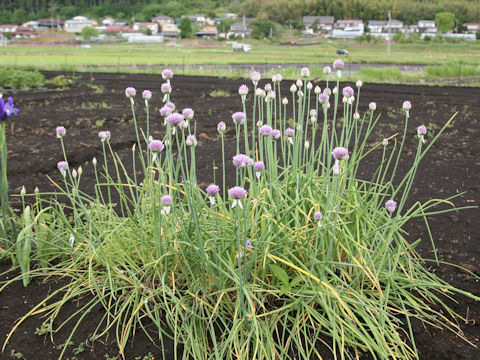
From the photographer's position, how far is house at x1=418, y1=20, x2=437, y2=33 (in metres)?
120

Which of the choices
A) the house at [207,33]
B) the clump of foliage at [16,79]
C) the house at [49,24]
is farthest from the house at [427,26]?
the clump of foliage at [16,79]

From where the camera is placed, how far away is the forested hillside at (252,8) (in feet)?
423

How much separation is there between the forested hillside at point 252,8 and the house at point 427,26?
2.60 m

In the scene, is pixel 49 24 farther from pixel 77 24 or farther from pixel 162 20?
pixel 162 20

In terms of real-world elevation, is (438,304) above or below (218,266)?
below

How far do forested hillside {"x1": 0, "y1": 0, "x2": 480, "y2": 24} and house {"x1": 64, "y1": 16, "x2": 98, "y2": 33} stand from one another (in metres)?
11.9

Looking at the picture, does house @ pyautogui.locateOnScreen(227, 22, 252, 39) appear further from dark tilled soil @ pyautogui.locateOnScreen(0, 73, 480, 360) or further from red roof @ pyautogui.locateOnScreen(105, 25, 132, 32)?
dark tilled soil @ pyautogui.locateOnScreen(0, 73, 480, 360)

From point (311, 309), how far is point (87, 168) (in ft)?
14.9

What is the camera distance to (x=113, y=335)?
2.42 m

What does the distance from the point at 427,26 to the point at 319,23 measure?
30.4 meters

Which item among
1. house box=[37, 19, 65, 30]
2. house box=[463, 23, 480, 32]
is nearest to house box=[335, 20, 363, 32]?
house box=[463, 23, 480, 32]

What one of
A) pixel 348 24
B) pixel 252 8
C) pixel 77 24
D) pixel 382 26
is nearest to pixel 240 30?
pixel 348 24

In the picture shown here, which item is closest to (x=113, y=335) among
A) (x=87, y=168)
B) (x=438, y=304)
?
(x=438, y=304)

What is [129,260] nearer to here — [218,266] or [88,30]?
[218,266]
